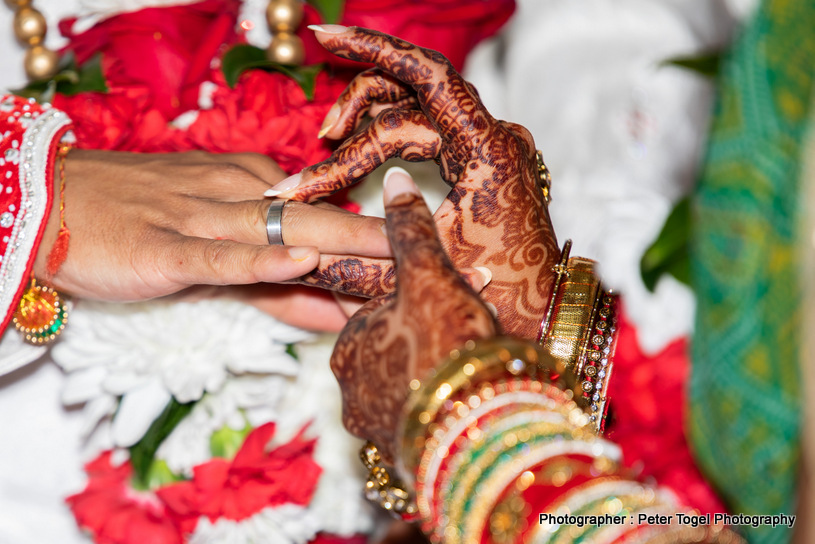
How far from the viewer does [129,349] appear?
0.94 meters

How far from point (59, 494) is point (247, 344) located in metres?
0.45

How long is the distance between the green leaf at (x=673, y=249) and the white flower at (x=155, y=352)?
1.71ft

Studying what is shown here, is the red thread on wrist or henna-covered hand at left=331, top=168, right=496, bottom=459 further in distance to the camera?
the red thread on wrist

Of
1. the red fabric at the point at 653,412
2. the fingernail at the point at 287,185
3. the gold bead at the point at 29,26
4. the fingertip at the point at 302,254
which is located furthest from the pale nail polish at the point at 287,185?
the gold bead at the point at 29,26

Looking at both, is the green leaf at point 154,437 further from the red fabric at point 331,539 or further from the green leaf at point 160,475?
the red fabric at point 331,539

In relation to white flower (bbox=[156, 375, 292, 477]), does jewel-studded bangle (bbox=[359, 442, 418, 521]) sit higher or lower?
higher

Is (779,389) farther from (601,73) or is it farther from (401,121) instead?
(601,73)

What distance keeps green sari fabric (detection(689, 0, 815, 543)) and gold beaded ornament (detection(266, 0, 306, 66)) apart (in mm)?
685

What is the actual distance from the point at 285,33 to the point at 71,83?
34cm

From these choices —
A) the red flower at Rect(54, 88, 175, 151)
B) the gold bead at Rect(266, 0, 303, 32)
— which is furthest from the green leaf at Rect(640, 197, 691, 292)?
the red flower at Rect(54, 88, 175, 151)

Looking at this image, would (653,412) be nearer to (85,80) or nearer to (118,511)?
(118,511)

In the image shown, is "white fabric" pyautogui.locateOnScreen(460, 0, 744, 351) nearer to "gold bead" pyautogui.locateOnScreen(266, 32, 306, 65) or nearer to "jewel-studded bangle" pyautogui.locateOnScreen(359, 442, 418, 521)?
"gold bead" pyautogui.locateOnScreen(266, 32, 306, 65)

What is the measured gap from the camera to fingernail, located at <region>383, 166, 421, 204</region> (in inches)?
26.1

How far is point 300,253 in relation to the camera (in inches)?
29.9
